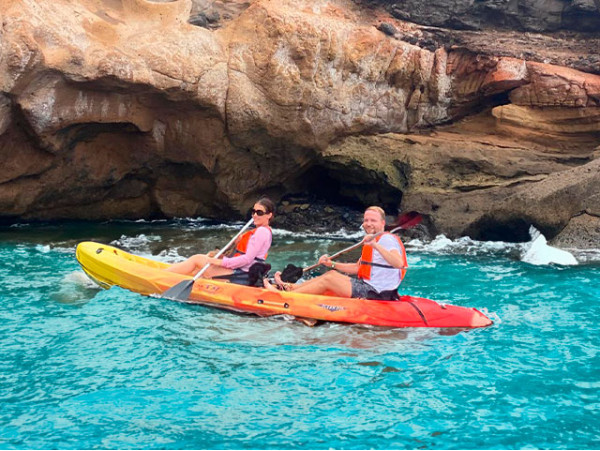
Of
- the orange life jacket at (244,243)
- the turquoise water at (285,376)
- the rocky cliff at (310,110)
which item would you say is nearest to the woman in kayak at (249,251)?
the orange life jacket at (244,243)

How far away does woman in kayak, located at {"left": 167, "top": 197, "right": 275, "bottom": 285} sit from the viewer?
6.68 metres

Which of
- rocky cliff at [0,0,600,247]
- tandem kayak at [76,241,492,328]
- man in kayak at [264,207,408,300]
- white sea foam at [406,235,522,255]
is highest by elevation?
rocky cliff at [0,0,600,247]

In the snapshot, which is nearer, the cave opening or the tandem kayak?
the tandem kayak

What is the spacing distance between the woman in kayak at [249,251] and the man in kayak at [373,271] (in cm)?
41

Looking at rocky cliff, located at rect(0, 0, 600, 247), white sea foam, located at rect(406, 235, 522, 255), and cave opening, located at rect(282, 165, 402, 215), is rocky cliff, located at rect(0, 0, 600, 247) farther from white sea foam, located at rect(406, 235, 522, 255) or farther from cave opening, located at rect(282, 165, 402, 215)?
white sea foam, located at rect(406, 235, 522, 255)

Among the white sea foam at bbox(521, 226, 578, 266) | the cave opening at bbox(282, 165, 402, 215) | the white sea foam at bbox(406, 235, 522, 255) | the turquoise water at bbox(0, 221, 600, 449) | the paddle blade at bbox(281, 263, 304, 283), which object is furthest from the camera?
the cave opening at bbox(282, 165, 402, 215)

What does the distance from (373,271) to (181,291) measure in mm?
2007

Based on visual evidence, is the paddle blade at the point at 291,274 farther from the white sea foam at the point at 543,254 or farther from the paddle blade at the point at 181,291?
the white sea foam at the point at 543,254

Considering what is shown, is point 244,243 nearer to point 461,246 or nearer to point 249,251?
point 249,251

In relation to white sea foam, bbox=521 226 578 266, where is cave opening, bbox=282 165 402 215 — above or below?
above

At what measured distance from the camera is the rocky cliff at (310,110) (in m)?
10.1

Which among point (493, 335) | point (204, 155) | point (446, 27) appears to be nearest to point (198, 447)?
point (493, 335)

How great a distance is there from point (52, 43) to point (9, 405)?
697cm

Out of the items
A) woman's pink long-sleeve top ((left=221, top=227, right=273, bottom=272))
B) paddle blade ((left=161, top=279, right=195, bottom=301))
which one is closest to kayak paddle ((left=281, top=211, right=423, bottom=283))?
woman's pink long-sleeve top ((left=221, top=227, right=273, bottom=272))
